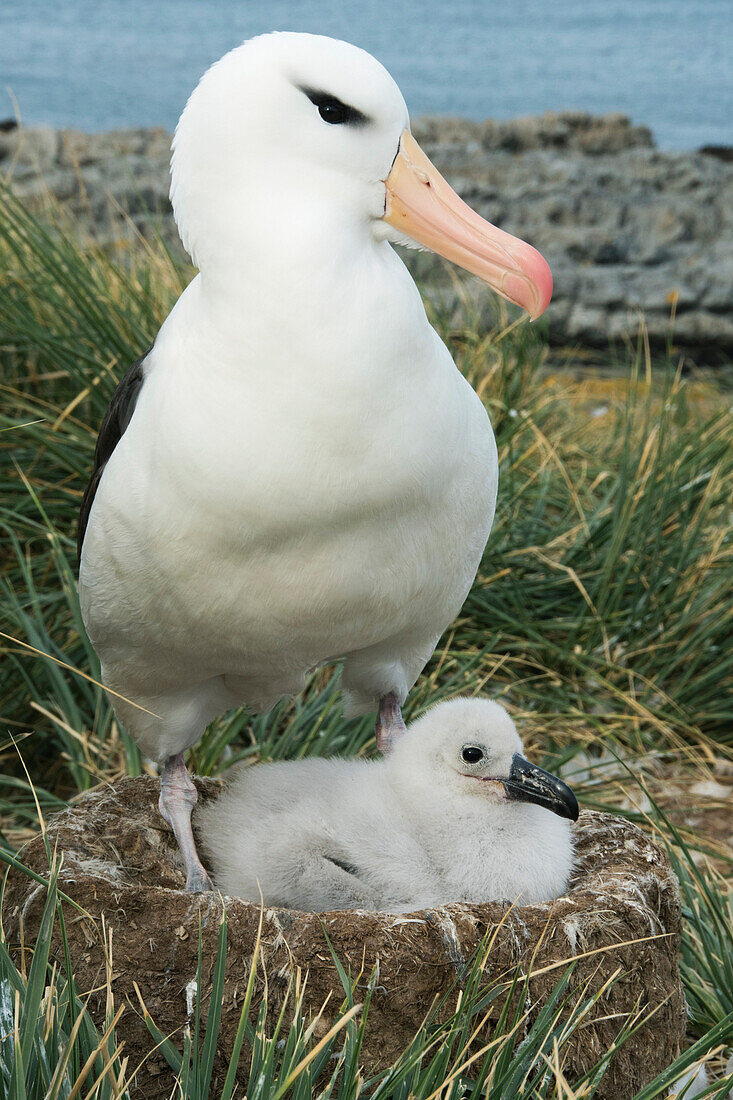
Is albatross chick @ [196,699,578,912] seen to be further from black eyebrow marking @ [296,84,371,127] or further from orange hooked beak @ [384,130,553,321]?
black eyebrow marking @ [296,84,371,127]

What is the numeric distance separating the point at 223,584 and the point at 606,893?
3.59ft

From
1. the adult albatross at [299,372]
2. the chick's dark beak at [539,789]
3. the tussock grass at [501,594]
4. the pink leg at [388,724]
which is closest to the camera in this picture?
the adult albatross at [299,372]

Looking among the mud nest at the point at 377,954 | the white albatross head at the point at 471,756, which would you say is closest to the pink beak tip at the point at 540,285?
the white albatross head at the point at 471,756

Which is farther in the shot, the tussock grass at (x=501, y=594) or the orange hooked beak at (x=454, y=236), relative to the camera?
the tussock grass at (x=501, y=594)

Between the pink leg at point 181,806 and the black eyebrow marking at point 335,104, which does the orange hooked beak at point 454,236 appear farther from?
the pink leg at point 181,806

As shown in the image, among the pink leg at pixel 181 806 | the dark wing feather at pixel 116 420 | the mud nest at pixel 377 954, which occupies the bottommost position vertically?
the pink leg at pixel 181 806

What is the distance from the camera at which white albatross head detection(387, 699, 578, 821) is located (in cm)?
304

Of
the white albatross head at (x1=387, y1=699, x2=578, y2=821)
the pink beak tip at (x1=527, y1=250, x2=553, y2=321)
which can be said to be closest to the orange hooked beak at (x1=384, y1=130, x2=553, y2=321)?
the pink beak tip at (x1=527, y1=250, x2=553, y2=321)

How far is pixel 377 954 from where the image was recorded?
2482 mm

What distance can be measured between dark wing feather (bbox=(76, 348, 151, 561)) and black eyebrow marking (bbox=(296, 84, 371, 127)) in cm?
79

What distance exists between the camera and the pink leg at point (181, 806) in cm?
314

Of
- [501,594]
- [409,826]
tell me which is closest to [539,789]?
[409,826]

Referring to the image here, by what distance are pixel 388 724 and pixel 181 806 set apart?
64 cm

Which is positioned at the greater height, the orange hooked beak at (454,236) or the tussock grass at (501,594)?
the orange hooked beak at (454,236)
